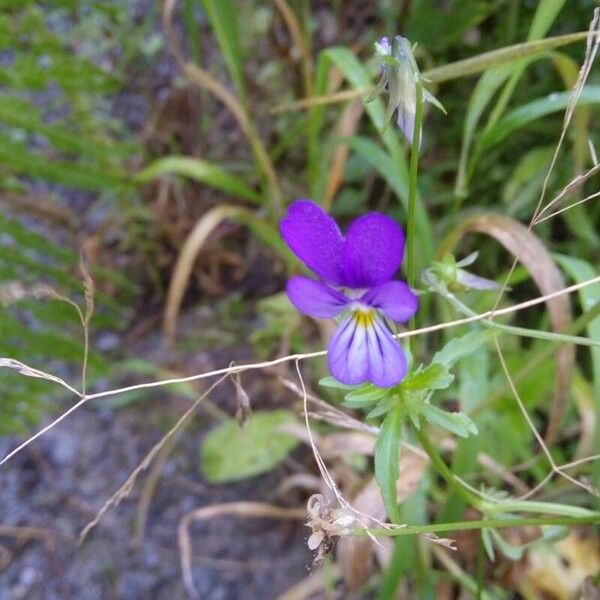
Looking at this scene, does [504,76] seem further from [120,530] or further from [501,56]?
[120,530]

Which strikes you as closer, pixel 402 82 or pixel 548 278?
pixel 402 82

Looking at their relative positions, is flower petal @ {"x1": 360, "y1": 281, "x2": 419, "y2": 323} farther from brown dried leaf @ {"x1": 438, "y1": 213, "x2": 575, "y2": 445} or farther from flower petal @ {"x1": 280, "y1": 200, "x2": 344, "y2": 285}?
brown dried leaf @ {"x1": 438, "y1": 213, "x2": 575, "y2": 445}

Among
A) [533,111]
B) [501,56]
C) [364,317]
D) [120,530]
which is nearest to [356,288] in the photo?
[364,317]

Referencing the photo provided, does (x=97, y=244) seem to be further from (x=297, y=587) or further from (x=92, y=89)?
(x=297, y=587)

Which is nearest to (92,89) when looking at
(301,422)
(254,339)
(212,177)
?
(212,177)

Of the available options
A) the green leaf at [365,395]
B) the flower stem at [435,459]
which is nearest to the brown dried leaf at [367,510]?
the flower stem at [435,459]

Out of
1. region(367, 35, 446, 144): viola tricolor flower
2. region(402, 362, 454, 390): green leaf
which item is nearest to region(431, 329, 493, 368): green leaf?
region(402, 362, 454, 390): green leaf
